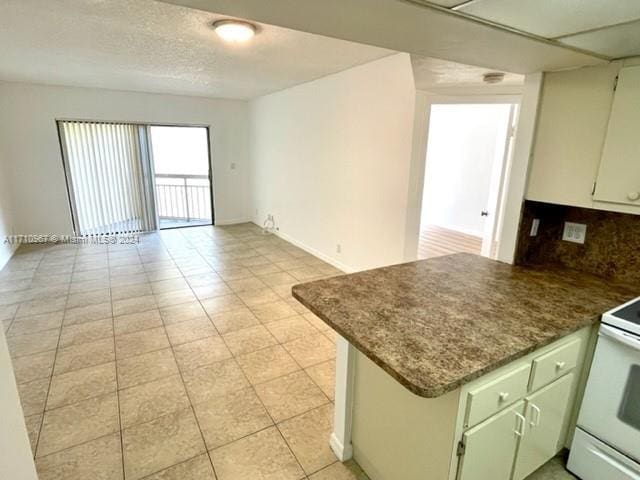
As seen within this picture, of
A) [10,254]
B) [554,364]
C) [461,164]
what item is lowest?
[10,254]

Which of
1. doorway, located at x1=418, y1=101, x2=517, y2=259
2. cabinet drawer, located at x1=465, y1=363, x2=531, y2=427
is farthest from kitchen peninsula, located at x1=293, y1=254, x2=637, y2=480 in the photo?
doorway, located at x1=418, y1=101, x2=517, y2=259

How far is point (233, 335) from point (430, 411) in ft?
7.00

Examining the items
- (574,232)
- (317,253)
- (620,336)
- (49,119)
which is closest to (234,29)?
(574,232)

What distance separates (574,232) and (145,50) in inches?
151

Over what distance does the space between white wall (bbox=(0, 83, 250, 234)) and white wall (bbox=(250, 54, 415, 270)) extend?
5.58ft

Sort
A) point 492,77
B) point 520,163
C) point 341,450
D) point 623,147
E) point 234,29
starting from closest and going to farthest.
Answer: point 623,147
point 341,450
point 520,163
point 492,77
point 234,29

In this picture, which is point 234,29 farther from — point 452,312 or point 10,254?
point 10,254

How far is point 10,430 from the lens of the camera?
3.83 ft

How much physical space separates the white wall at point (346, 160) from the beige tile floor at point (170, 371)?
797 mm

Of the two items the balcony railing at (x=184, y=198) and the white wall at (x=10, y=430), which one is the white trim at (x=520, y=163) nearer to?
the white wall at (x=10, y=430)

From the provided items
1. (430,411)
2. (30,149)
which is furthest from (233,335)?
(30,149)

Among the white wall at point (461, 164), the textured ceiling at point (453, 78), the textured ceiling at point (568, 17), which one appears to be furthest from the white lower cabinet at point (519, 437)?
the white wall at point (461, 164)

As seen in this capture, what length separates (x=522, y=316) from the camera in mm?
1494

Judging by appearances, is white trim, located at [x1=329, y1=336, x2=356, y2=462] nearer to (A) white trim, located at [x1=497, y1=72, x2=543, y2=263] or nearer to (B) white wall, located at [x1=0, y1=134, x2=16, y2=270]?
(A) white trim, located at [x1=497, y1=72, x2=543, y2=263]
